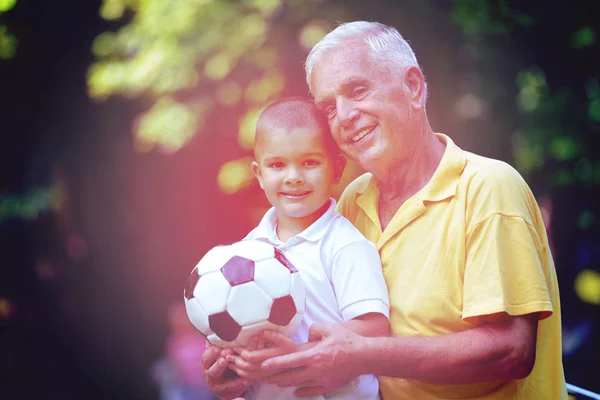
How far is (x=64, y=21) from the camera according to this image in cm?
539

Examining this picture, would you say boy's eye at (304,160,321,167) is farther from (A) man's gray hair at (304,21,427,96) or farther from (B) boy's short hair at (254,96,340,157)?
(A) man's gray hair at (304,21,427,96)

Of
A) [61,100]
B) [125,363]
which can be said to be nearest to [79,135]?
[61,100]

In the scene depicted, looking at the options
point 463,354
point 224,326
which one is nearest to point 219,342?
point 224,326

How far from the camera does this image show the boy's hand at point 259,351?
5.12 feet

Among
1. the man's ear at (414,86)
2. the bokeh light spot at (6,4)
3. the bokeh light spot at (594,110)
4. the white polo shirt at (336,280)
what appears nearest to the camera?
the white polo shirt at (336,280)

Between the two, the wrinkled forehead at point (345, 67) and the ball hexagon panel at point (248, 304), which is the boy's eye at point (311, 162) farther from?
the ball hexagon panel at point (248, 304)

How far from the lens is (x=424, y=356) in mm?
1611

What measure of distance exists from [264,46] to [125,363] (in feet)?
9.79

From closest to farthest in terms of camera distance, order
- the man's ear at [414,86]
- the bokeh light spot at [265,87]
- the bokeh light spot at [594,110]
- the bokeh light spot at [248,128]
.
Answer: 1. the man's ear at [414,86]
2. the bokeh light spot at [265,87]
3. the bokeh light spot at [248,128]
4. the bokeh light spot at [594,110]

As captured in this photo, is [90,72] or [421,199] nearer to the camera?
[421,199]

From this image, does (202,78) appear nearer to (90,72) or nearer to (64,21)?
(90,72)

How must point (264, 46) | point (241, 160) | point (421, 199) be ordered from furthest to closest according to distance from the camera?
point (241, 160)
point (264, 46)
point (421, 199)

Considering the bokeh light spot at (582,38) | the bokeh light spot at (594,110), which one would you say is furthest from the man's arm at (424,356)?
the bokeh light spot at (582,38)

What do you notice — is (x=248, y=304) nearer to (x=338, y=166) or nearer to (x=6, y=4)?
(x=338, y=166)
